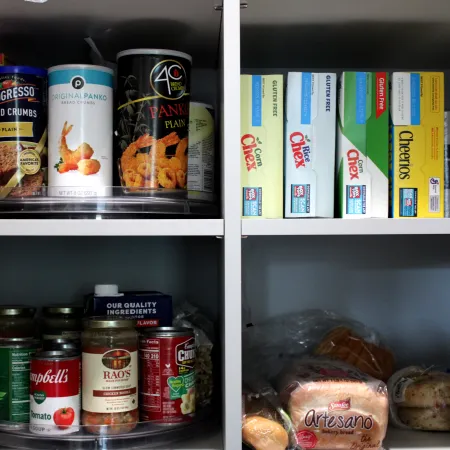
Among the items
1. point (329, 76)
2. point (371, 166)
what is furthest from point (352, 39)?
point (371, 166)

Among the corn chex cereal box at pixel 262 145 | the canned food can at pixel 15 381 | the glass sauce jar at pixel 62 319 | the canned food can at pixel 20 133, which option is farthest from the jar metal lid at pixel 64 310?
the corn chex cereal box at pixel 262 145

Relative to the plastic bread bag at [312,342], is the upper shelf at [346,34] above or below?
above

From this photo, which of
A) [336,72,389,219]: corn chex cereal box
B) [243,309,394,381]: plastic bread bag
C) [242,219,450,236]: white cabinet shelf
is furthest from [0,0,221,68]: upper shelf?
[243,309,394,381]: plastic bread bag

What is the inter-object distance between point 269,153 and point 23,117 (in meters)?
0.41

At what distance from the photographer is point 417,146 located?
1.16 metres

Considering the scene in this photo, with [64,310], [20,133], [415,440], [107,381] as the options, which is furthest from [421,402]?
[20,133]

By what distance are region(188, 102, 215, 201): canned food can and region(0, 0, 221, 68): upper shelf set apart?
0.46 ft

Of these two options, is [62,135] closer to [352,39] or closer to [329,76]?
[329,76]

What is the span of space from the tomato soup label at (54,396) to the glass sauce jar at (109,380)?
22 mm

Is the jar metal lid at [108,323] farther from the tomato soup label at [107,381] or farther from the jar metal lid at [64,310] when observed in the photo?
the jar metal lid at [64,310]

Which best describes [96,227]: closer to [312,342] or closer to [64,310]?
[64,310]

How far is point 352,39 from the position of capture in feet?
4.23

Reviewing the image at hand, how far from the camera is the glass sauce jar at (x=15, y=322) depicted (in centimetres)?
124

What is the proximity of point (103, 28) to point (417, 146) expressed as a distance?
0.59 metres
